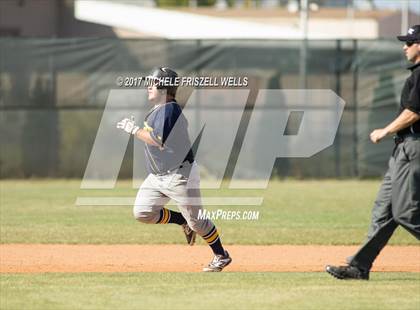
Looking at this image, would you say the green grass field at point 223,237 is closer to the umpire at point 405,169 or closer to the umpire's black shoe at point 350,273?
the umpire's black shoe at point 350,273

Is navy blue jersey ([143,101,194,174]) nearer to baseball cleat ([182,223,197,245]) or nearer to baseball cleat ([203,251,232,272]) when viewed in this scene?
baseball cleat ([182,223,197,245])

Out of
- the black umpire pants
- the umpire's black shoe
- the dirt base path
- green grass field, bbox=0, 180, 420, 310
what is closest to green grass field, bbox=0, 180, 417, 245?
green grass field, bbox=0, 180, 420, 310

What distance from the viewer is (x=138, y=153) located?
70.8ft

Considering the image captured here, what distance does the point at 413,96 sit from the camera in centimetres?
864

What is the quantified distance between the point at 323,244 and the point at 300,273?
319 centimetres

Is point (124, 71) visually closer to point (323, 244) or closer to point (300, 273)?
point (323, 244)

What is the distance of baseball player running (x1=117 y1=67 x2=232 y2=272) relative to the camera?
9.80 meters

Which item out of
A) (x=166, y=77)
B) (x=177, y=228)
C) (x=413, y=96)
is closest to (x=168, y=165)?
(x=166, y=77)

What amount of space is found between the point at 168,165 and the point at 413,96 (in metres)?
2.78

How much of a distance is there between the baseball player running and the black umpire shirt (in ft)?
7.73

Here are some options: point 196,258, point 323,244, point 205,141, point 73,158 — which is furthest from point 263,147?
point 196,258

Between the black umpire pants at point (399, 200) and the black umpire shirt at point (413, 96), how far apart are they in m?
0.08

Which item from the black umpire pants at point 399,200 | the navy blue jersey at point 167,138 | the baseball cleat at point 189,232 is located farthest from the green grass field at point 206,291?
the navy blue jersey at point 167,138

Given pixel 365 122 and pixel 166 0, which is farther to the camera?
pixel 166 0
